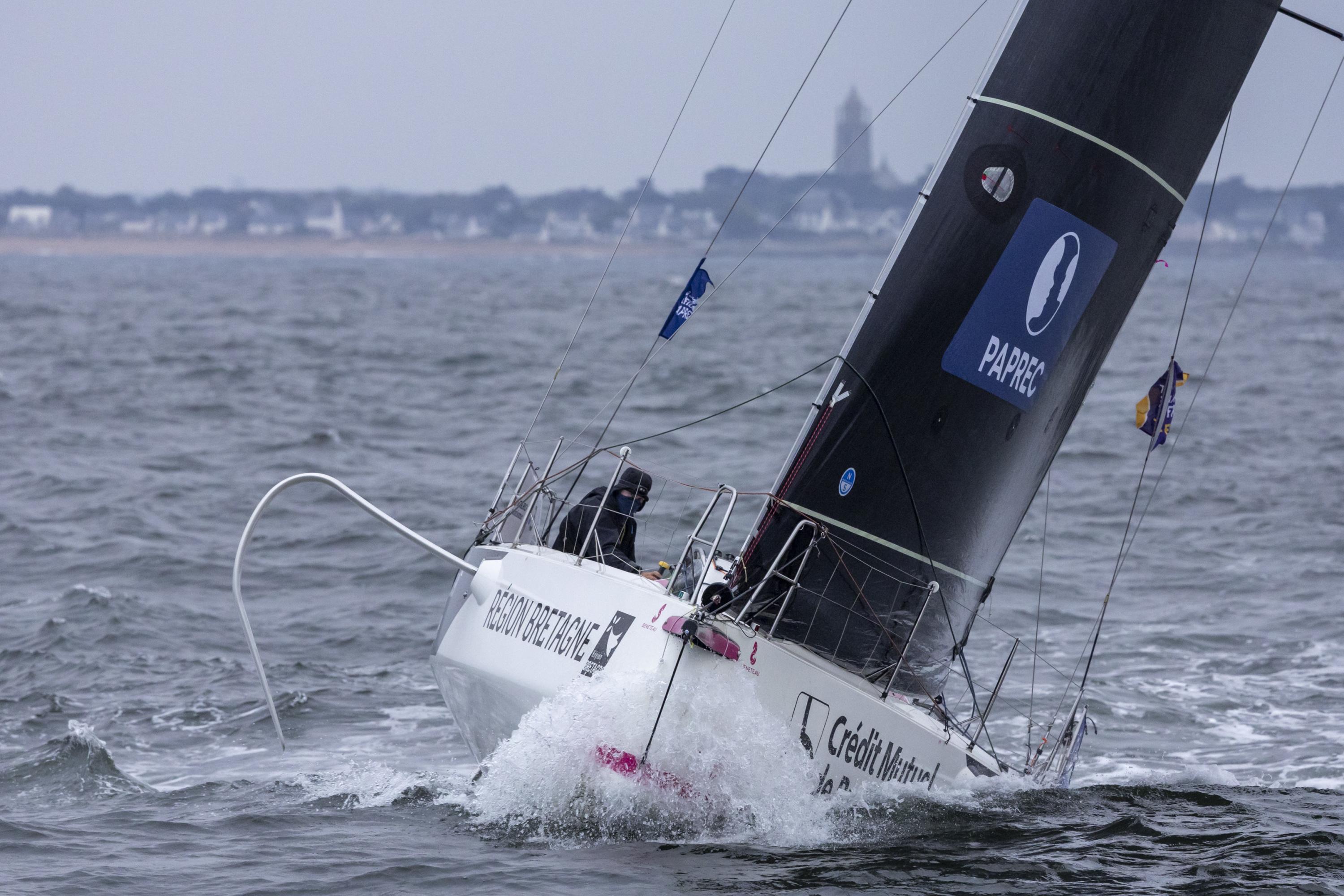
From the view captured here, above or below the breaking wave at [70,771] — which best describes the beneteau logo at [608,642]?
above

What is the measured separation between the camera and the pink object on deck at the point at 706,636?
5.06 m

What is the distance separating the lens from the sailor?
6125mm

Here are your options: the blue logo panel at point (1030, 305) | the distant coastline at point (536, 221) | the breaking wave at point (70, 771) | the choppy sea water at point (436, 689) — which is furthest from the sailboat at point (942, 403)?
the distant coastline at point (536, 221)

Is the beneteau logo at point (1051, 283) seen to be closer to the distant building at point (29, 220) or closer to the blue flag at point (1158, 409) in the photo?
the blue flag at point (1158, 409)

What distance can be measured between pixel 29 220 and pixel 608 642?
16707cm

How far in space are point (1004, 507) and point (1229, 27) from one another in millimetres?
2144

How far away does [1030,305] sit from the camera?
5910 mm

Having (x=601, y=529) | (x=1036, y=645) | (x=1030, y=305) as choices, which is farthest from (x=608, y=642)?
(x=1036, y=645)

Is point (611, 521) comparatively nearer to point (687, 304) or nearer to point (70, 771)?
point (687, 304)

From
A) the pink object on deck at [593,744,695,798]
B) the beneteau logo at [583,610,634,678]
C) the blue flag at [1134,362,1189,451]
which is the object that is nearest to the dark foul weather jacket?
the beneteau logo at [583,610,634,678]

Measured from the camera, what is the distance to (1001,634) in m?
9.68

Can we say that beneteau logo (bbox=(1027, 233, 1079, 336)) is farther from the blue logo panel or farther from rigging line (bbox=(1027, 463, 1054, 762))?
rigging line (bbox=(1027, 463, 1054, 762))

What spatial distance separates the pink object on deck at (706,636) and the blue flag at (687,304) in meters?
1.39

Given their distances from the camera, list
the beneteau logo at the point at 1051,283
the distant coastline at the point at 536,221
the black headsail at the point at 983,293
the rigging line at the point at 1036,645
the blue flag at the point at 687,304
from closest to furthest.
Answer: the black headsail at the point at 983,293
the beneteau logo at the point at 1051,283
the blue flag at the point at 687,304
the rigging line at the point at 1036,645
the distant coastline at the point at 536,221
